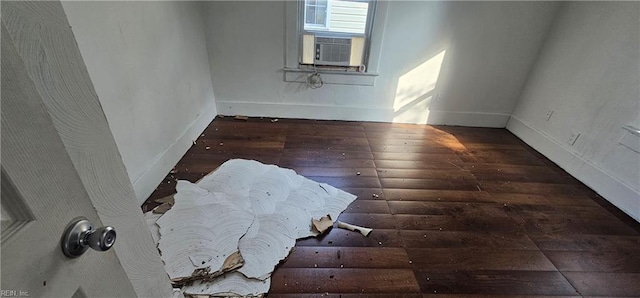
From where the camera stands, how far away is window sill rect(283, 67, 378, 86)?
2942mm

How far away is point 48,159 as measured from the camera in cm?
38

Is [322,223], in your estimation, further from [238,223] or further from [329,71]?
[329,71]

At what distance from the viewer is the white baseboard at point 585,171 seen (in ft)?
6.44

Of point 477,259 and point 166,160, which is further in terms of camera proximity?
point 166,160

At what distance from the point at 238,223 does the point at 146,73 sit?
116 centimetres

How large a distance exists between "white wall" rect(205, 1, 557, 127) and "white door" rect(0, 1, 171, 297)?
2520mm

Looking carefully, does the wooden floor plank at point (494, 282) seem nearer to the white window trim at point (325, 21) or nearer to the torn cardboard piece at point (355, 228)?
the torn cardboard piece at point (355, 228)

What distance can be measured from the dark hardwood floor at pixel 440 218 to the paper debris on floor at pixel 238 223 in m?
0.11

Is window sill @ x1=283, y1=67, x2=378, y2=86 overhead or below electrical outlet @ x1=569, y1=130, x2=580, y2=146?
overhead

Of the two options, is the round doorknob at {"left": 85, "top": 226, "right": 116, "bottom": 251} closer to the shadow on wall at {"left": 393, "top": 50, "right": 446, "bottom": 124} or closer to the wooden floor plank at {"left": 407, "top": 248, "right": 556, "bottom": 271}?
the wooden floor plank at {"left": 407, "top": 248, "right": 556, "bottom": 271}

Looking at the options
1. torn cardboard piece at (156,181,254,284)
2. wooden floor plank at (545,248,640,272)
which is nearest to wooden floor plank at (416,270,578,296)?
wooden floor plank at (545,248,640,272)

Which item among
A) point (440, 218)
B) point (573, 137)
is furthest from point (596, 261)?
point (573, 137)

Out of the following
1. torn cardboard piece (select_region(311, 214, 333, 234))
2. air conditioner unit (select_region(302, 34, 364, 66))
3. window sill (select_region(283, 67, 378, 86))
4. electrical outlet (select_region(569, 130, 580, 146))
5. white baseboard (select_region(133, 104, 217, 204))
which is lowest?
torn cardboard piece (select_region(311, 214, 333, 234))

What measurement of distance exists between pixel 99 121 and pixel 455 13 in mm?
3099
